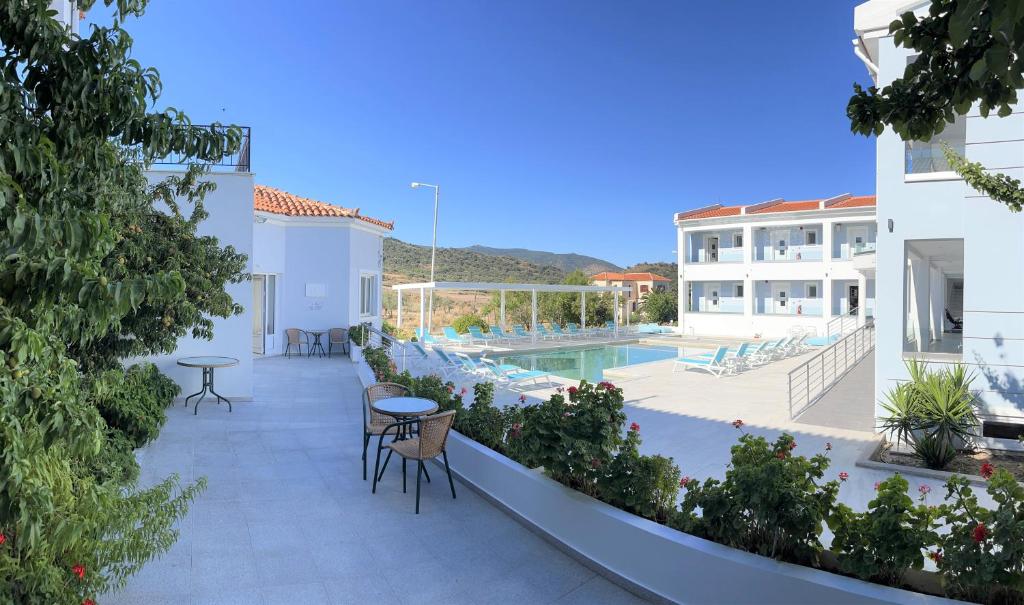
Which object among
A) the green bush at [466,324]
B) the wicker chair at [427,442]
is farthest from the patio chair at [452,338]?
the wicker chair at [427,442]

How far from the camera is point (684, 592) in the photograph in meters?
3.42

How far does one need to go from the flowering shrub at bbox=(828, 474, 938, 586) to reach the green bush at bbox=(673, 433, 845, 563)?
160mm

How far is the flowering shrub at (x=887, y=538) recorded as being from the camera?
2914mm

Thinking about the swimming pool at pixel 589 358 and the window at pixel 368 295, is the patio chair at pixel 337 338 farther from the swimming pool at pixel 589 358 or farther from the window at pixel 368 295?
the swimming pool at pixel 589 358

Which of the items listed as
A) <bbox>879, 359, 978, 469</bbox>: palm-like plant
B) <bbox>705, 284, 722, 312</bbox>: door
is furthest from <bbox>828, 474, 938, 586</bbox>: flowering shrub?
<bbox>705, 284, 722, 312</bbox>: door

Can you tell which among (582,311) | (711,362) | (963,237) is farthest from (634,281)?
(963,237)

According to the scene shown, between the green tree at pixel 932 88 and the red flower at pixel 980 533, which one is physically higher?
the green tree at pixel 932 88

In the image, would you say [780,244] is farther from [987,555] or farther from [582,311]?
[987,555]

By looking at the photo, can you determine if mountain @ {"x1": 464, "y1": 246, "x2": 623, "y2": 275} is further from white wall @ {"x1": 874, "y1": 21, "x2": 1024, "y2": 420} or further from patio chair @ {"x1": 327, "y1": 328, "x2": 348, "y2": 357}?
white wall @ {"x1": 874, "y1": 21, "x2": 1024, "y2": 420}

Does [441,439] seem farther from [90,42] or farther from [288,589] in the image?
[90,42]

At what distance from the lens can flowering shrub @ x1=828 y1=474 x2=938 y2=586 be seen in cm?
291

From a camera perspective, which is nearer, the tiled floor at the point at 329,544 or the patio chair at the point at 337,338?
the tiled floor at the point at 329,544

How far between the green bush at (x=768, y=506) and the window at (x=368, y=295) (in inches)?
618

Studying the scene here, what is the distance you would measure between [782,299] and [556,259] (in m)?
55.6
